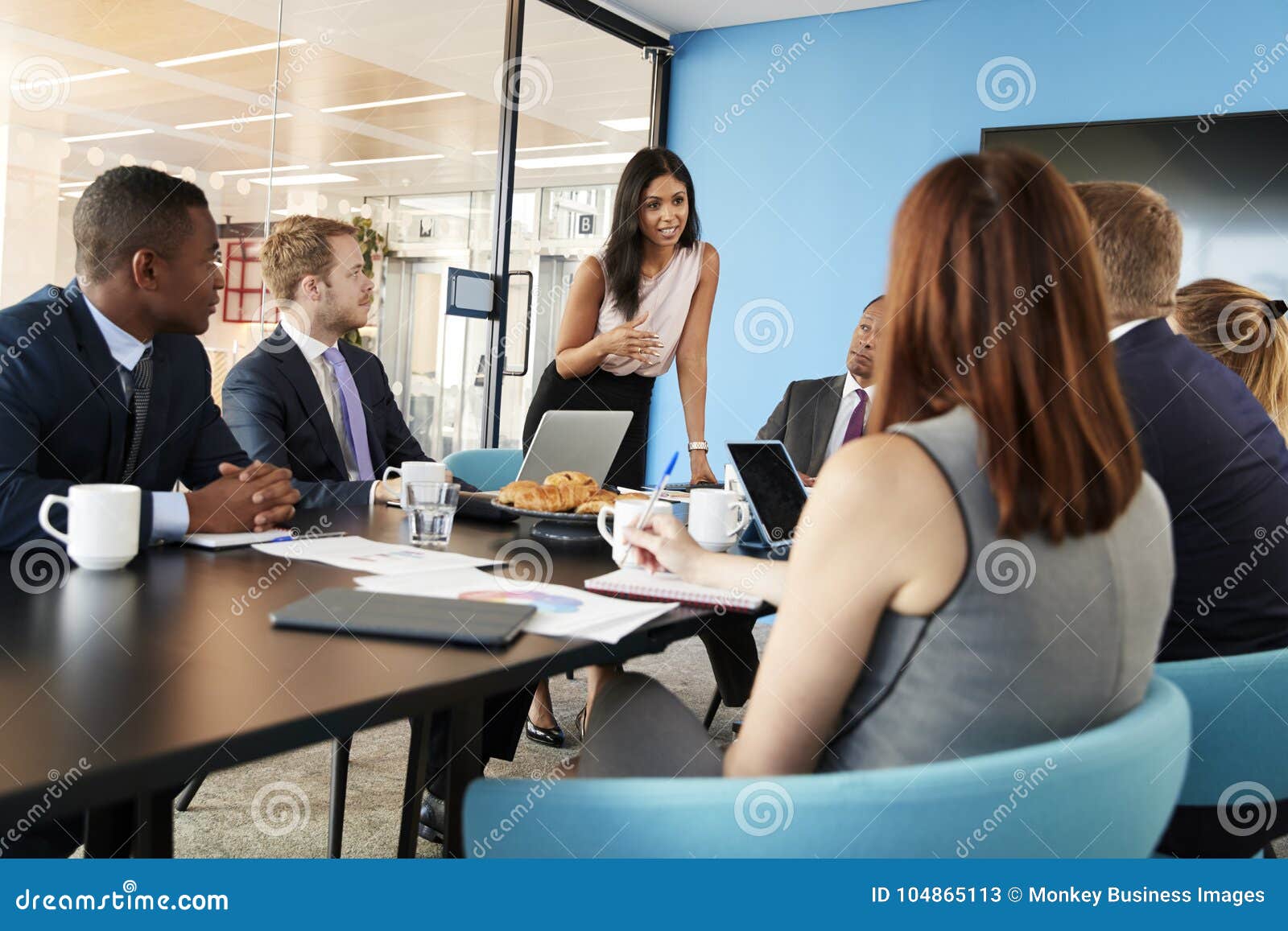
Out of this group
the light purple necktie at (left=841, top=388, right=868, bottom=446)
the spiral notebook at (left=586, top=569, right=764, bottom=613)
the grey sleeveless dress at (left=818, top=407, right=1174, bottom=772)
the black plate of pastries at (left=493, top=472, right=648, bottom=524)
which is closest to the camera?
the grey sleeveless dress at (left=818, top=407, right=1174, bottom=772)

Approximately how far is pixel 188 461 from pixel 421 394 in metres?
2.99

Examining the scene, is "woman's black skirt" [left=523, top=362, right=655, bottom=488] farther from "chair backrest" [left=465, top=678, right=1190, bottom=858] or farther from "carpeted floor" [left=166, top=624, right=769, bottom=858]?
"chair backrest" [left=465, top=678, right=1190, bottom=858]

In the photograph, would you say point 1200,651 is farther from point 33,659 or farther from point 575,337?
point 575,337

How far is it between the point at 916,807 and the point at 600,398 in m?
2.39

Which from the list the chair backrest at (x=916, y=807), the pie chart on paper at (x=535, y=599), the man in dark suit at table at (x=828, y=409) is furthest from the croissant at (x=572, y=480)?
the man in dark suit at table at (x=828, y=409)

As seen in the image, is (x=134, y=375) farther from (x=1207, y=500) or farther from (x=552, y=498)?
(x=1207, y=500)

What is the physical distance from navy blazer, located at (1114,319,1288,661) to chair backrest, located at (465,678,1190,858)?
0.79m

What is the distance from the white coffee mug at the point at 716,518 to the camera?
1737 mm

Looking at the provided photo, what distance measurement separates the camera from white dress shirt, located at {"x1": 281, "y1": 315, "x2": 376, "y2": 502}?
271 cm

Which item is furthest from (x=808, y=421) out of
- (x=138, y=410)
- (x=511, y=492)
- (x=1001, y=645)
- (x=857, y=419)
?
(x=1001, y=645)

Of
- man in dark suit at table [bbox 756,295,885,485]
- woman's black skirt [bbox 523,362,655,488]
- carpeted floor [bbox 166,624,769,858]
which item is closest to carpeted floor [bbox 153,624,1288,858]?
carpeted floor [bbox 166,624,769,858]

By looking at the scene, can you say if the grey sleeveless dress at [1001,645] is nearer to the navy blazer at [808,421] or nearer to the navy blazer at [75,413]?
the navy blazer at [75,413]

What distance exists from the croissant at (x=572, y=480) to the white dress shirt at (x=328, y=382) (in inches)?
34.4

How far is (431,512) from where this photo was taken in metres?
1.72
